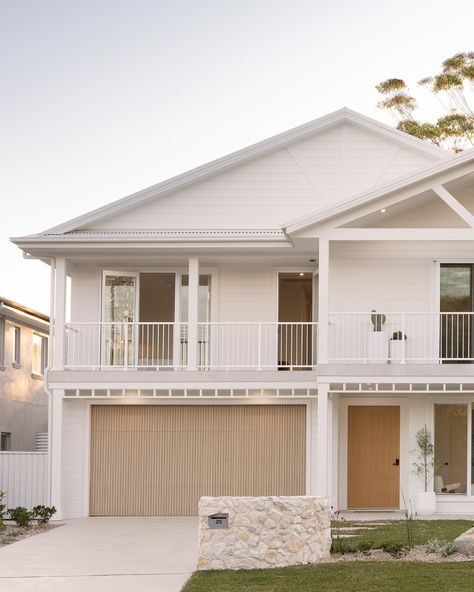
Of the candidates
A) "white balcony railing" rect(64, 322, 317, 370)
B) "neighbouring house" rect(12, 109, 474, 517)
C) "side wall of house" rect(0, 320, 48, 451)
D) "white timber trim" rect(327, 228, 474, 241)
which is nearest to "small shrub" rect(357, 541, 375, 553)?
"neighbouring house" rect(12, 109, 474, 517)

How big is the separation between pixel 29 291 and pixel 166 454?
78.1 feet

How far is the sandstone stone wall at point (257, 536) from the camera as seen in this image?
13.4m

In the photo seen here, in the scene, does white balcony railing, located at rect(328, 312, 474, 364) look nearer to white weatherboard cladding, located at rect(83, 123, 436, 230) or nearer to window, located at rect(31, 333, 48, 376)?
white weatherboard cladding, located at rect(83, 123, 436, 230)

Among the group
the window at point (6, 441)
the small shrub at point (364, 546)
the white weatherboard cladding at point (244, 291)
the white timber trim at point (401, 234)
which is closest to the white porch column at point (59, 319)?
the white weatherboard cladding at point (244, 291)

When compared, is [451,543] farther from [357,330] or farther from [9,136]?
[9,136]

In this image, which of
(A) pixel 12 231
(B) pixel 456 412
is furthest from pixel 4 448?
(B) pixel 456 412

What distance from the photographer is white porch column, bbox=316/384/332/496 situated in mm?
19391

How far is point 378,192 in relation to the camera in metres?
19.6

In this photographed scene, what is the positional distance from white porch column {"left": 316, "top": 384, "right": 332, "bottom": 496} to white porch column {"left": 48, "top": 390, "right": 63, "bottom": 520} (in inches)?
207

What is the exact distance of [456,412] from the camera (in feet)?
70.5

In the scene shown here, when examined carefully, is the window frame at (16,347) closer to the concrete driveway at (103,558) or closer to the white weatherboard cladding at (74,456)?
the white weatherboard cladding at (74,456)

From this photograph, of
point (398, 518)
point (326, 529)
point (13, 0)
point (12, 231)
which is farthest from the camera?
point (12, 231)

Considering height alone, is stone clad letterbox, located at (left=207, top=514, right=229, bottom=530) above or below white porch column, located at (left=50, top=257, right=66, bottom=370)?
below

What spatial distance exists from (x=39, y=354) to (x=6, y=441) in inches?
159
